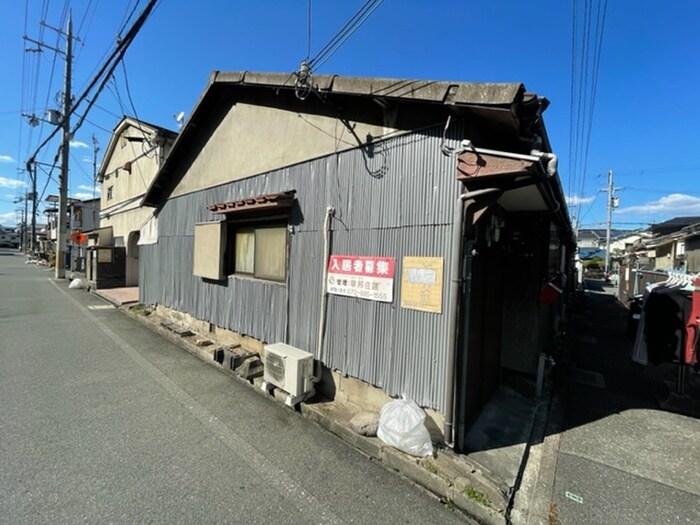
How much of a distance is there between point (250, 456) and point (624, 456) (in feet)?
13.6

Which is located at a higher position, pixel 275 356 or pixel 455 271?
pixel 455 271

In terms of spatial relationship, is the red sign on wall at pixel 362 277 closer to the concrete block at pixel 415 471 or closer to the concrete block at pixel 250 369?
the concrete block at pixel 415 471

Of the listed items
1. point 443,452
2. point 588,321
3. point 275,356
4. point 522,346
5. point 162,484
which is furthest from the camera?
point 588,321

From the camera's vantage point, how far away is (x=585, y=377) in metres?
6.33

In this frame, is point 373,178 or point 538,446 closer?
point 538,446

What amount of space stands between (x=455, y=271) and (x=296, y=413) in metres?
2.92

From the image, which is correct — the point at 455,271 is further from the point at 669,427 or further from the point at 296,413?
the point at 669,427

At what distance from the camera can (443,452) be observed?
11.0 feet

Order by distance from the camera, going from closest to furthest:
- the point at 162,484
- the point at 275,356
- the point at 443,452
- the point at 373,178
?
1. the point at 162,484
2. the point at 443,452
3. the point at 373,178
4. the point at 275,356

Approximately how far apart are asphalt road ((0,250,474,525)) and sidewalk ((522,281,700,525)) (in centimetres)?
130

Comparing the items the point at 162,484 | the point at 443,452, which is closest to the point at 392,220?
the point at 443,452

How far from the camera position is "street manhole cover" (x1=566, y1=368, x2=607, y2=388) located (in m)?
6.01

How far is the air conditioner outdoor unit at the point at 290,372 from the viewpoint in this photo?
4.51 meters

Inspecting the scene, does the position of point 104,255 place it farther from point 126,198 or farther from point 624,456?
point 624,456
